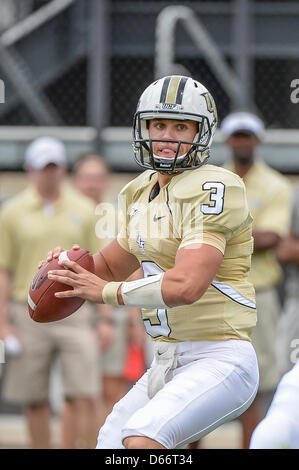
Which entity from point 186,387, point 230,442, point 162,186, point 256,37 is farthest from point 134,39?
point 186,387

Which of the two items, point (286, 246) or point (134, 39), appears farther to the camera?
point (134, 39)

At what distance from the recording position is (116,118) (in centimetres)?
825

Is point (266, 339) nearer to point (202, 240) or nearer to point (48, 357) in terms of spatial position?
point (48, 357)

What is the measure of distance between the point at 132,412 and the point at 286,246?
2.59 meters

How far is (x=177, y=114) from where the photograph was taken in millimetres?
4145

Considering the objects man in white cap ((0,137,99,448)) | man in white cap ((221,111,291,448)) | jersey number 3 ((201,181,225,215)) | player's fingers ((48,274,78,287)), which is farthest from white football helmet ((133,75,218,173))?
man in white cap ((0,137,99,448))

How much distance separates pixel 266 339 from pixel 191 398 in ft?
8.47

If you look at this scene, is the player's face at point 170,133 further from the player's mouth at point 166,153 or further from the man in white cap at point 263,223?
the man in white cap at point 263,223

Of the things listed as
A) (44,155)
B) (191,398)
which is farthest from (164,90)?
(44,155)

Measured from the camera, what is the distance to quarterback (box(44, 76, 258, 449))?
383 centimetres
